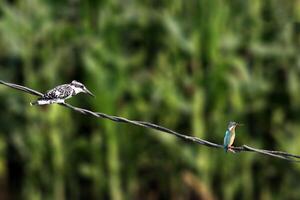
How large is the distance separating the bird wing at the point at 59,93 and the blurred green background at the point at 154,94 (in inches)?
169

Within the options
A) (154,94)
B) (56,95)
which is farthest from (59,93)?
(154,94)

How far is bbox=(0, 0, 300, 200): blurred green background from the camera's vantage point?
841cm

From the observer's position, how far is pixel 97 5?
8.46 meters

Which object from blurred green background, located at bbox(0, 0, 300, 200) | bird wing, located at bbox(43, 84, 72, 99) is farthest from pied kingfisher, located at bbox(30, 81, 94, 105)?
blurred green background, located at bbox(0, 0, 300, 200)

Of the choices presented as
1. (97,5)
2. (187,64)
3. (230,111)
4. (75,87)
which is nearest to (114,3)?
(97,5)

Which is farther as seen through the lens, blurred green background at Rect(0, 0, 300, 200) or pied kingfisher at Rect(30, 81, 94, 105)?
blurred green background at Rect(0, 0, 300, 200)

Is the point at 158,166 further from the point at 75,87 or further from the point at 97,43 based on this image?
the point at 75,87

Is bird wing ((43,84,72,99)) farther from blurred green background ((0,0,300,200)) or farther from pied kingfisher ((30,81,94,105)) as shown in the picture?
blurred green background ((0,0,300,200))

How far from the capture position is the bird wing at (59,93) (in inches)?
153

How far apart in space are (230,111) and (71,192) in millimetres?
1621

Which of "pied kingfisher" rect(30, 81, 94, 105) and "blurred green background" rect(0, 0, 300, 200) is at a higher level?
"blurred green background" rect(0, 0, 300, 200)

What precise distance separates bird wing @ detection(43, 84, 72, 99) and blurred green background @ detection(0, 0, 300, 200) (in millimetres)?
4291

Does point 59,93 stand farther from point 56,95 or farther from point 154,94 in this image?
point 154,94

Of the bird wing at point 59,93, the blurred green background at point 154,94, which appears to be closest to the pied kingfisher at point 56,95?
the bird wing at point 59,93
